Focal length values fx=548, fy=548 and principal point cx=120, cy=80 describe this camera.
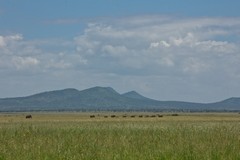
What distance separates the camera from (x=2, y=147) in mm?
17359

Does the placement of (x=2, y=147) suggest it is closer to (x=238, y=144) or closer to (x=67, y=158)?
(x=67, y=158)

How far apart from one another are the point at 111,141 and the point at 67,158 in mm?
4490

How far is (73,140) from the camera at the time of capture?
774 inches

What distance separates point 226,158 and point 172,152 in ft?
6.69

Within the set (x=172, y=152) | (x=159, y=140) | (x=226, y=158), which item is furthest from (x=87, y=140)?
(x=226, y=158)

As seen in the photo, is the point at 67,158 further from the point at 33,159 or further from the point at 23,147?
the point at 23,147

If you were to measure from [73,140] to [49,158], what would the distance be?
4.23m

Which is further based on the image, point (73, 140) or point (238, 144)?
point (73, 140)

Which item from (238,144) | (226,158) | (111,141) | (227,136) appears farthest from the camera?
(227,136)

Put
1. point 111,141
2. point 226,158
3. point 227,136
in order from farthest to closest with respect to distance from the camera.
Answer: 1. point 227,136
2. point 111,141
3. point 226,158

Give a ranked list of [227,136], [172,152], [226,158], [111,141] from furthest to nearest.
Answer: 1. [227,136]
2. [111,141]
3. [172,152]
4. [226,158]

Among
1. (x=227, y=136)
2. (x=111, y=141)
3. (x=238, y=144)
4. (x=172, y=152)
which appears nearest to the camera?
(x=172, y=152)

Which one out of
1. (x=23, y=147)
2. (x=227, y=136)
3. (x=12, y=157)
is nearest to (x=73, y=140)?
(x=23, y=147)

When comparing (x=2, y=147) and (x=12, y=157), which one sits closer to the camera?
(x=12, y=157)
